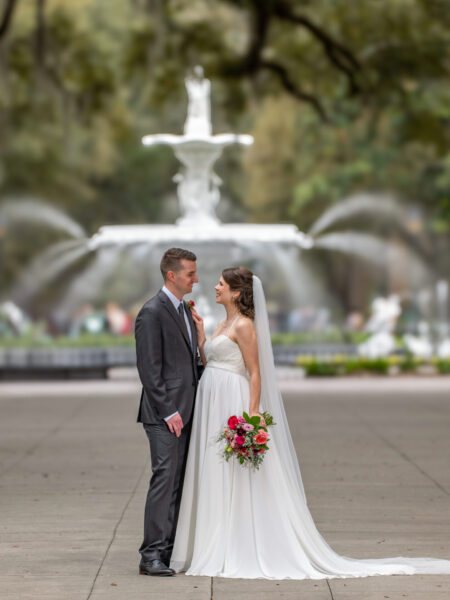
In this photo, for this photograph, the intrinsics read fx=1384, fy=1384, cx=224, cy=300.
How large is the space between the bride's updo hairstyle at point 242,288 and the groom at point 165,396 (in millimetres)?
209

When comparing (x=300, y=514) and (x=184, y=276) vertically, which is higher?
(x=184, y=276)

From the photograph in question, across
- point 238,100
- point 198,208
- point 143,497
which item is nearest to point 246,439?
point 143,497

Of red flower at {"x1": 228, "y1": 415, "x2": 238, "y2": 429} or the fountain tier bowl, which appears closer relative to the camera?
red flower at {"x1": 228, "y1": 415, "x2": 238, "y2": 429}

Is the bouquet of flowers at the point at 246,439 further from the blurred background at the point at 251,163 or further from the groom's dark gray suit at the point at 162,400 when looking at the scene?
the blurred background at the point at 251,163

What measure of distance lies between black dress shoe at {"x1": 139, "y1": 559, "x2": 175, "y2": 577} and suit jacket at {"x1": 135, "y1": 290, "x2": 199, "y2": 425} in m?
0.73

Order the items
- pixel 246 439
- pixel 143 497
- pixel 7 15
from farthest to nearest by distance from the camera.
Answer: pixel 7 15 < pixel 143 497 < pixel 246 439

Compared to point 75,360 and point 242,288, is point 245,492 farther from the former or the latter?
point 75,360

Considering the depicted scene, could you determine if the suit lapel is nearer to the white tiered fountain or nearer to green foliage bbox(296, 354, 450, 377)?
the white tiered fountain

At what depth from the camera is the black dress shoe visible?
23.6 ft

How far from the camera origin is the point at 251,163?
5006 cm

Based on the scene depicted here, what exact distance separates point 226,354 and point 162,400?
456mm

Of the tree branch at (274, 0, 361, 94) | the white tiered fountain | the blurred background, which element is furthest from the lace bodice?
the white tiered fountain

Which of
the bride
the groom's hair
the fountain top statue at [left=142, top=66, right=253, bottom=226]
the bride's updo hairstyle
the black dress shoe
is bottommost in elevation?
the black dress shoe

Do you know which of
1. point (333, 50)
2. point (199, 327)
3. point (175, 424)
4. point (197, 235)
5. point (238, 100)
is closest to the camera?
point (175, 424)
